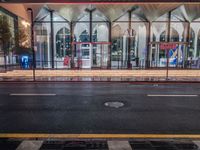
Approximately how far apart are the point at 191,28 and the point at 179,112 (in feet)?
67.1

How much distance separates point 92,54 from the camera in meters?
26.2

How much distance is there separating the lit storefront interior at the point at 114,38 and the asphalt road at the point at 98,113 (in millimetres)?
14665

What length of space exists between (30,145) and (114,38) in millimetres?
22238

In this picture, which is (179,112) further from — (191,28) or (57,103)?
(191,28)

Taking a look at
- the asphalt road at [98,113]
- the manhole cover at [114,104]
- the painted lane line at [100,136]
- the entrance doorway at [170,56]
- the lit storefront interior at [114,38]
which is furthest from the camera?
the entrance doorway at [170,56]

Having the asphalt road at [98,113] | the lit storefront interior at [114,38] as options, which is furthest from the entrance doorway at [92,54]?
the asphalt road at [98,113]

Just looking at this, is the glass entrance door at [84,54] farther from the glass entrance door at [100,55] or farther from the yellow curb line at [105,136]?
the yellow curb line at [105,136]

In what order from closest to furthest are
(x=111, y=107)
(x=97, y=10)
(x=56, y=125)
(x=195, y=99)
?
(x=56, y=125) < (x=111, y=107) < (x=195, y=99) < (x=97, y=10)

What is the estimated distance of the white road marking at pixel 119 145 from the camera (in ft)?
16.2

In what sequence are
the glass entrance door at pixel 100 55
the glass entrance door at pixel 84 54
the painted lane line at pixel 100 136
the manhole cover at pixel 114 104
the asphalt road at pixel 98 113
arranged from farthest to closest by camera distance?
the glass entrance door at pixel 100 55
the glass entrance door at pixel 84 54
the manhole cover at pixel 114 104
the asphalt road at pixel 98 113
the painted lane line at pixel 100 136

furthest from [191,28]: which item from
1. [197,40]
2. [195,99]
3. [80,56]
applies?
[195,99]

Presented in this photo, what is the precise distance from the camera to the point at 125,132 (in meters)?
6.13

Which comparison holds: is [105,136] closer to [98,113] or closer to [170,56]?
[98,113]

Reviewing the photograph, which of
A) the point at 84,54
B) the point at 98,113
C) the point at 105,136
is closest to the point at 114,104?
the point at 98,113
